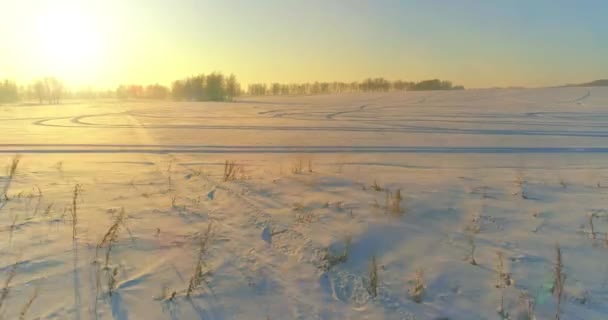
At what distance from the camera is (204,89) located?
63.0 meters

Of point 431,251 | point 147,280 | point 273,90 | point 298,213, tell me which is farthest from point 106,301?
point 273,90

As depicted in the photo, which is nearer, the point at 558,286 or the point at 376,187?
the point at 558,286

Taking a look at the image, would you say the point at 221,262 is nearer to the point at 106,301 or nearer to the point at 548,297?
the point at 106,301

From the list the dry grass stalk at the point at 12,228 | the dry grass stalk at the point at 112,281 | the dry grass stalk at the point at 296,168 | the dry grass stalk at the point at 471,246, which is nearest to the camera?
the dry grass stalk at the point at 112,281

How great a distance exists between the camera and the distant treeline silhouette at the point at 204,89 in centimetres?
6234

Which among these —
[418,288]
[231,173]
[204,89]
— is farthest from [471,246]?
[204,89]

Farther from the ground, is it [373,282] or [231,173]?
[231,173]

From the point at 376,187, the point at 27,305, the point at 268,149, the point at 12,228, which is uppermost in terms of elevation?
the point at 268,149

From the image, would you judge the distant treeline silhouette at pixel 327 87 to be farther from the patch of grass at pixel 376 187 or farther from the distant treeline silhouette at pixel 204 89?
the patch of grass at pixel 376 187

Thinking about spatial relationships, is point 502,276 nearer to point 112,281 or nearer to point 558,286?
point 558,286

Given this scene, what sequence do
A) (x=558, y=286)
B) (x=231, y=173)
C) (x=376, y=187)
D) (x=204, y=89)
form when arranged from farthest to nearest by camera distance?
(x=204, y=89) → (x=231, y=173) → (x=376, y=187) → (x=558, y=286)

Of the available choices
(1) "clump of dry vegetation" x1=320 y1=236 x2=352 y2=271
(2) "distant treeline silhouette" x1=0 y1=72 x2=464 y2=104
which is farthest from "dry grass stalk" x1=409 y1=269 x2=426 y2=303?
(2) "distant treeline silhouette" x1=0 y1=72 x2=464 y2=104

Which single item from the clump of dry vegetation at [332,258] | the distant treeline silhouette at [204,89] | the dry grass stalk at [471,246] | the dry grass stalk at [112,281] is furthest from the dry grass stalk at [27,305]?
the distant treeline silhouette at [204,89]

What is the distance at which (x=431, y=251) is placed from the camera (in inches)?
126
